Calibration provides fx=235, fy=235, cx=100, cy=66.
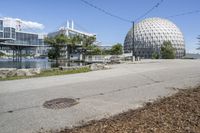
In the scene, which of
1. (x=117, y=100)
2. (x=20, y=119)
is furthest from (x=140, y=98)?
(x=20, y=119)

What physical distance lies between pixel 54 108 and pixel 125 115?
205cm

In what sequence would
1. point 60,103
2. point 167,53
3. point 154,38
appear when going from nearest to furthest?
point 60,103 < point 167,53 < point 154,38

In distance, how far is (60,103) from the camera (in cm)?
704

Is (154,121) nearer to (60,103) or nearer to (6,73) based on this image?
(60,103)

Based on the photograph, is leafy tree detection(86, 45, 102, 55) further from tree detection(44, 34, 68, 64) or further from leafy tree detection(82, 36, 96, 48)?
tree detection(44, 34, 68, 64)

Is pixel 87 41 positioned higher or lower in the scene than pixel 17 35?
lower

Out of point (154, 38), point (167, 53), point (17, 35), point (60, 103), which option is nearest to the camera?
point (60, 103)

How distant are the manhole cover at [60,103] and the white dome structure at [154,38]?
244 ft

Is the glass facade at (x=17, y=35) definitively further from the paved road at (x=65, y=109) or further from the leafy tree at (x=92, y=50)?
the paved road at (x=65, y=109)

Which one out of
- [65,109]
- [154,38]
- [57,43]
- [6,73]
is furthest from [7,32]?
[65,109]

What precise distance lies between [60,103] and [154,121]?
10.3ft

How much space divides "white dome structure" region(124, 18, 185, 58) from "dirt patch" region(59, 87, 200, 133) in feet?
247

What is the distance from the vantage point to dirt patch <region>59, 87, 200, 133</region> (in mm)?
4473

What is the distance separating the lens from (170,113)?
5527 mm
